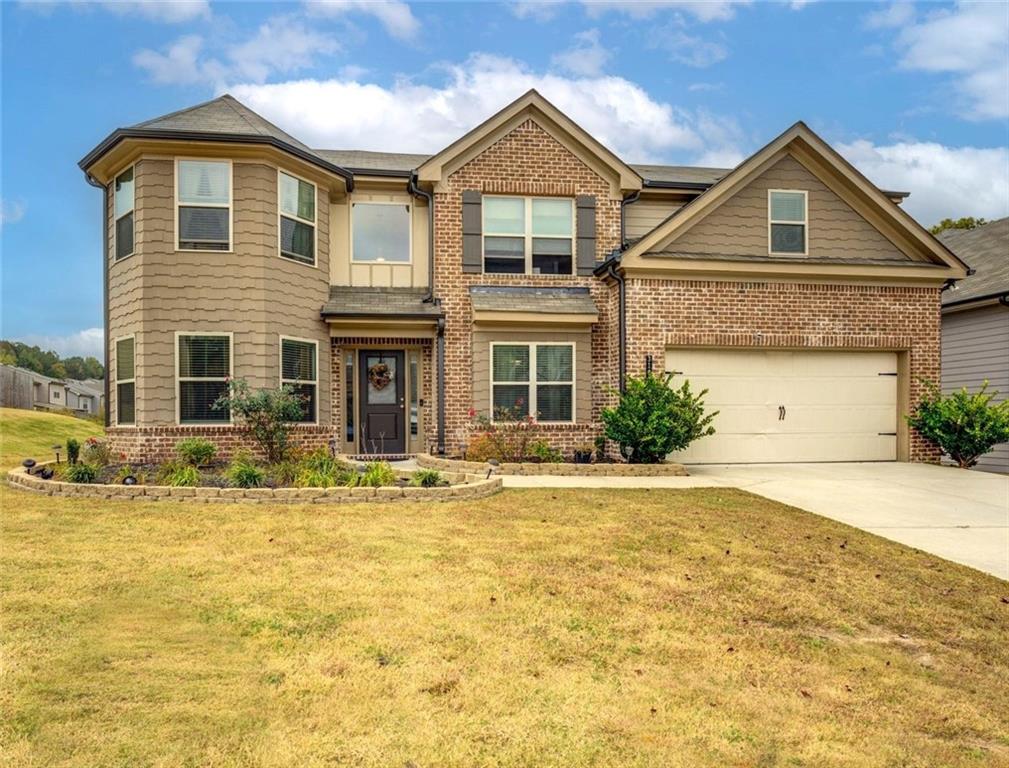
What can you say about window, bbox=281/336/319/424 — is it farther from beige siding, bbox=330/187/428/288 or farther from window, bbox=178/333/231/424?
beige siding, bbox=330/187/428/288

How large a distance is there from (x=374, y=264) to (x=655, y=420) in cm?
723

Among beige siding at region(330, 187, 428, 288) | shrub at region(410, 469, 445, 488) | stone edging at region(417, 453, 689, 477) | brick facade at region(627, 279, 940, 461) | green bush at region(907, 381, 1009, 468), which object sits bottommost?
stone edging at region(417, 453, 689, 477)

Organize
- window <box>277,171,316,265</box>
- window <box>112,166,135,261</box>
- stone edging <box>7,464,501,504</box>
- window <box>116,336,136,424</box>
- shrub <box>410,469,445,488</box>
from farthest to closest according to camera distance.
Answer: window <box>277,171,316,265</box> → window <box>112,166,135,261</box> → window <box>116,336,136,424</box> → shrub <box>410,469,445,488</box> → stone edging <box>7,464,501,504</box>

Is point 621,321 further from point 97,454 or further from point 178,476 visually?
point 97,454

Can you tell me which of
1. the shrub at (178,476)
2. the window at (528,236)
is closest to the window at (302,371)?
the shrub at (178,476)

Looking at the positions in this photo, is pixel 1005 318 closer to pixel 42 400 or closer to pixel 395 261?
pixel 395 261

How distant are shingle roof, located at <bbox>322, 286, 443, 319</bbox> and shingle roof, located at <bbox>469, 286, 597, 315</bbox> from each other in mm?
1015

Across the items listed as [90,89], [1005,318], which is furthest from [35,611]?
[90,89]

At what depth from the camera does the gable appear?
13.9m

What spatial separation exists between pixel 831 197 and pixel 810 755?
14060 mm

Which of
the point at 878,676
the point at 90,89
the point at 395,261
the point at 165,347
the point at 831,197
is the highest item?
the point at 90,89

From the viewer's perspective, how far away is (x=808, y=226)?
1432 centimetres

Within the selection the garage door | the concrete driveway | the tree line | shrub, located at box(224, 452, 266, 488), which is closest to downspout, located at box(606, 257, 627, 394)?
the garage door

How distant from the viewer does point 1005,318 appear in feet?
49.0
